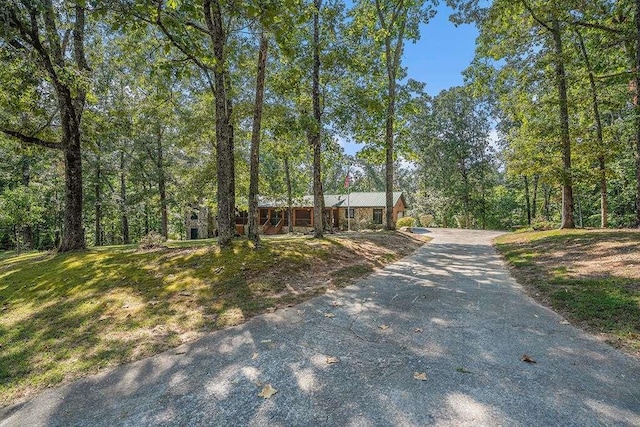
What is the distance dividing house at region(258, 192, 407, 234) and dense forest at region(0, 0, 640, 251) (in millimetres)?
8979

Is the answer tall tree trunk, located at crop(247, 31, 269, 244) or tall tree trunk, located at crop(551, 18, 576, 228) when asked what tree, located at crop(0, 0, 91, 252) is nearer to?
tall tree trunk, located at crop(247, 31, 269, 244)

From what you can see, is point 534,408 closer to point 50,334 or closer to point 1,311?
point 50,334

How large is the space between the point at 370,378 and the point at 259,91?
713 cm

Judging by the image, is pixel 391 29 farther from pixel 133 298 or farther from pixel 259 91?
pixel 133 298

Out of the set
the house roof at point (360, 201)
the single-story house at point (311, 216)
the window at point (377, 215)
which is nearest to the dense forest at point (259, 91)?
the single-story house at point (311, 216)

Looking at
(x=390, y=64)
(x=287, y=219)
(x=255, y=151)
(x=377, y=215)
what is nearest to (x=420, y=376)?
(x=255, y=151)

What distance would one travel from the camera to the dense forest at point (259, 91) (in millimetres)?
6742

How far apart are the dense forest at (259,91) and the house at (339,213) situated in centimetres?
898

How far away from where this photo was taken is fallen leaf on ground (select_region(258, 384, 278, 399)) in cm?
241

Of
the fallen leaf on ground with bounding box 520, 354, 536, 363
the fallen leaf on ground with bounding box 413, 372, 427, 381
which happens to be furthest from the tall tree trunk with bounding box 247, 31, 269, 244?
the fallen leaf on ground with bounding box 520, 354, 536, 363

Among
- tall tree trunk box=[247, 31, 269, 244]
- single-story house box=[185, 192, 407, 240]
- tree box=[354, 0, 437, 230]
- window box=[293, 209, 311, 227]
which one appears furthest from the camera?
window box=[293, 209, 311, 227]

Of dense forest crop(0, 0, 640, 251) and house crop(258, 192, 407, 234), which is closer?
dense forest crop(0, 0, 640, 251)

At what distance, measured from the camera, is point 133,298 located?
16.4 ft

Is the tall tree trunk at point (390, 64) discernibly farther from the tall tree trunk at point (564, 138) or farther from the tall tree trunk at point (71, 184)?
the tall tree trunk at point (71, 184)
